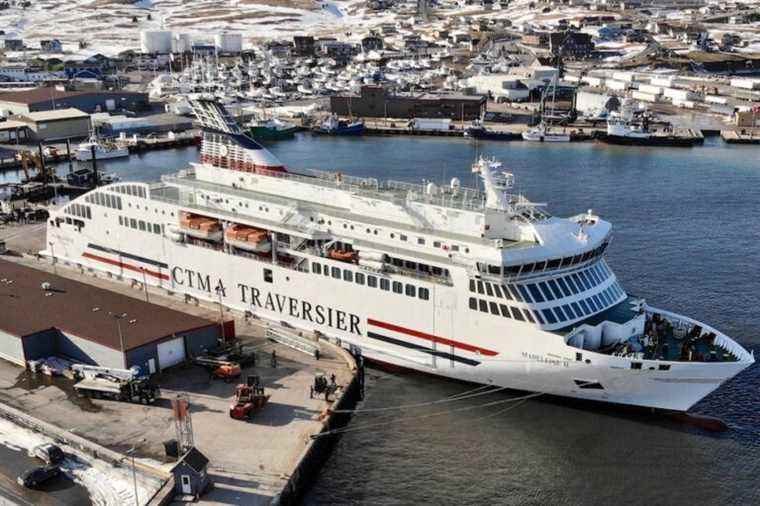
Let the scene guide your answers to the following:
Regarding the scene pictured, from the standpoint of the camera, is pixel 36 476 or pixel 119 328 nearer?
pixel 36 476

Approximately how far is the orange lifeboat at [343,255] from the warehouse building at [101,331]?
5.20m

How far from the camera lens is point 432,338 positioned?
2884cm

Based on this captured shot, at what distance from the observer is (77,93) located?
100688 mm

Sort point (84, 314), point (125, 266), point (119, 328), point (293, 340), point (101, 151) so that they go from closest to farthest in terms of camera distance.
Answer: point (119, 328) < point (84, 314) < point (293, 340) < point (125, 266) < point (101, 151)

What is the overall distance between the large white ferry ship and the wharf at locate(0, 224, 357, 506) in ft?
9.27

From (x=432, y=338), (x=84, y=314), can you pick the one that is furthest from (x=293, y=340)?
(x=84, y=314)

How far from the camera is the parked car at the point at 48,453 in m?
22.7

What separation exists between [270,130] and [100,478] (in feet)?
243

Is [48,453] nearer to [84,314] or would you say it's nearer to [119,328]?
[119,328]

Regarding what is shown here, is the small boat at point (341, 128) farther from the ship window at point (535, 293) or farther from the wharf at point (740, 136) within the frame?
the ship window at point (535, 293)

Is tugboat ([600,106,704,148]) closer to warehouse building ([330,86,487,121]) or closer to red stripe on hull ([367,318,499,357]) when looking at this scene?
warehouse building ([330,86,487,121])

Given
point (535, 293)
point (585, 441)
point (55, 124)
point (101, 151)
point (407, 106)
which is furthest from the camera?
point (407, 106)

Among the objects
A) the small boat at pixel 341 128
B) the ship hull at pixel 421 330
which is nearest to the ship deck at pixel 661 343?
the ship hull at pixel 421 330

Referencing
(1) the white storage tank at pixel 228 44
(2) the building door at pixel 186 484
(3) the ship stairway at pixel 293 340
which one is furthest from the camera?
(1) the white storage tank at pixel 228 44
